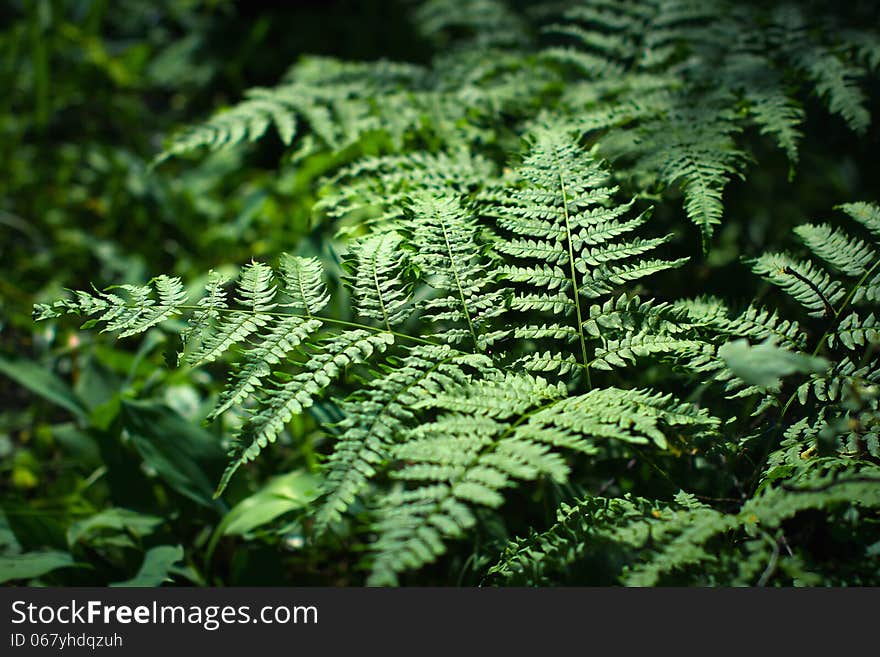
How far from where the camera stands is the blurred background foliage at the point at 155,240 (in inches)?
65.6

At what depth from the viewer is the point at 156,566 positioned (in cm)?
148

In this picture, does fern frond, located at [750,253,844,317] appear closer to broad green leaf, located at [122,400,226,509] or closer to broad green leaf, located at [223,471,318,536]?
broad green leaf, located at [223,471,318,536]

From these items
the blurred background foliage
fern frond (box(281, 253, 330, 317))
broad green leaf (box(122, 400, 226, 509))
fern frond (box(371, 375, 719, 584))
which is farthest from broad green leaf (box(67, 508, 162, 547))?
fern frond (box(371, 375, 719, 584))

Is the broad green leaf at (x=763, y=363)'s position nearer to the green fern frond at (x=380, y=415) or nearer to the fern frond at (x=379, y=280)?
the green fern frond at (x=380, y=415)

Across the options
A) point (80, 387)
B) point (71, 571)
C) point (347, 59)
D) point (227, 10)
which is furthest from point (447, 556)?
point (227, 10)

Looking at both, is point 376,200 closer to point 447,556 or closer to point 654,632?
point 447,556

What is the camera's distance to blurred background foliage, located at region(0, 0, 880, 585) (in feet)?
5.47

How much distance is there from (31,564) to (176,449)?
1.31 feet

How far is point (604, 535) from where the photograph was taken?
1049mm

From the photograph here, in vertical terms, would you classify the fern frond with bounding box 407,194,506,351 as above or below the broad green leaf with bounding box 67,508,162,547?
above

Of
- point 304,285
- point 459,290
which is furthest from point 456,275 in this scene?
point 304,285

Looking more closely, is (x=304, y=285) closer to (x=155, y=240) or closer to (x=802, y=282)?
(x=802, y=282)

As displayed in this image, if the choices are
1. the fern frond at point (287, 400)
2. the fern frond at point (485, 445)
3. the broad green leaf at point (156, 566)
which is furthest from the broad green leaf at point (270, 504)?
the fern frond at point (485, 445)

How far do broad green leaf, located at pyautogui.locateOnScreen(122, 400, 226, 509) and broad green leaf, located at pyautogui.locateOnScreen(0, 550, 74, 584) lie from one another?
283 millimetres
